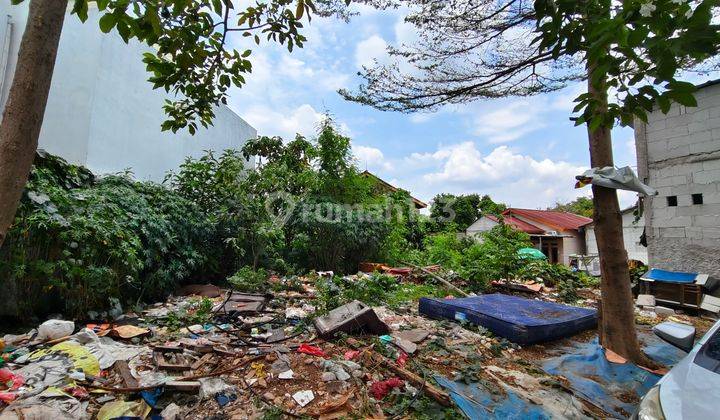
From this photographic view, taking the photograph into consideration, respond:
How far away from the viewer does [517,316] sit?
4.13 m

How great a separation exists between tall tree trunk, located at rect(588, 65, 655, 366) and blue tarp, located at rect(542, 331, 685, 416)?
0.18m

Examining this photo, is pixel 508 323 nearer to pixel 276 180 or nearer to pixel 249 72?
pixel 249 72

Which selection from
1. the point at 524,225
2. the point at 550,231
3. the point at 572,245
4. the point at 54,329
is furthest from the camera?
the point at 524,225

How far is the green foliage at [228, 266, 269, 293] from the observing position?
5.43 metres

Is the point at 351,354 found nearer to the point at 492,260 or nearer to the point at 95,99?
the point at 492,260

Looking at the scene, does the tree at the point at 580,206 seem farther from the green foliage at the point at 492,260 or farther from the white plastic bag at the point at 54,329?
the white plastic bag at the point at 54,329

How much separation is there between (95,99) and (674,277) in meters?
10.5

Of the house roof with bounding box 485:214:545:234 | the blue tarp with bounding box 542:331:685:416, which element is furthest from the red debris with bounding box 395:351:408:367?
the house roof with bounding box 485:214:545:234

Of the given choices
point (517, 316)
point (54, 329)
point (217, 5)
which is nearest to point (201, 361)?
point (54, 329)

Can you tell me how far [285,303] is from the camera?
5.02m

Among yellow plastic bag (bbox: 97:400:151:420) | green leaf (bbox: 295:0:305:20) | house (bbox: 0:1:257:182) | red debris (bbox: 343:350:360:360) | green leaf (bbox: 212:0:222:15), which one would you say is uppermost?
house (bbox: 0:1:257:182)

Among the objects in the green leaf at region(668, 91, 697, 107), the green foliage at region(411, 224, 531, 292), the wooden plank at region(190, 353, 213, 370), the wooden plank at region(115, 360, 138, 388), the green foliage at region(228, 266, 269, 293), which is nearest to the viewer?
the green leaf at region(668, 91, 697, 107)

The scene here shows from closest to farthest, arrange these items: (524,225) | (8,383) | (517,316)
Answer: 1. (8,383)
2. (517,316)
3. (524,225)

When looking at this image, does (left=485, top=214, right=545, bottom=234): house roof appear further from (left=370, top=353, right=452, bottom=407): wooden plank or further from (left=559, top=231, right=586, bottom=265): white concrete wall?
(left=370, top=353, right=452, bottom=407): wooden plank
